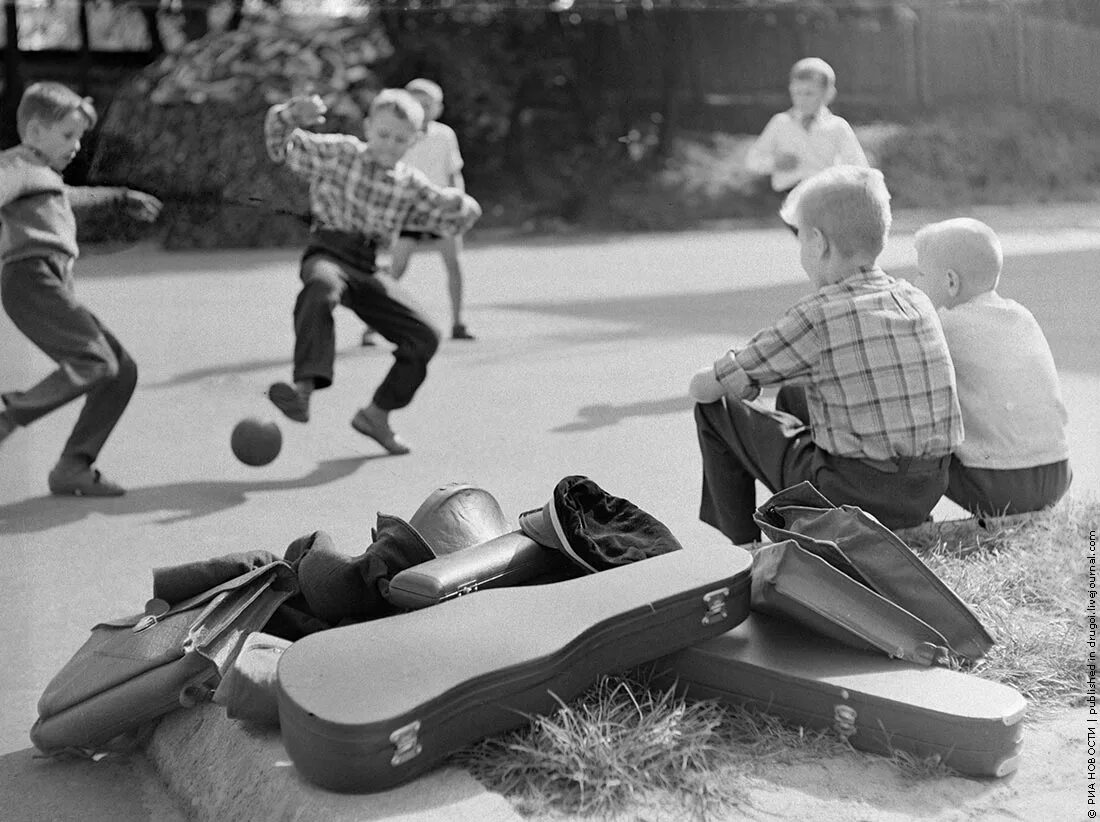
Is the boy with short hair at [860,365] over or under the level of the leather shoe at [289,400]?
over

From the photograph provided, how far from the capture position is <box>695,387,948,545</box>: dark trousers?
4.08 m

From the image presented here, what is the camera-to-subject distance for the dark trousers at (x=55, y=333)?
5.68 m

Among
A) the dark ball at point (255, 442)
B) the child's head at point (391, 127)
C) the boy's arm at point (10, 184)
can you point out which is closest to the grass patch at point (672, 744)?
the dark ball at point (255, 442)

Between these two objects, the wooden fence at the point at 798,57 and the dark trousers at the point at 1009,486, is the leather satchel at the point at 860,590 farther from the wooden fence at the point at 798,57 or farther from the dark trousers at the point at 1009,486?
the wooden fence at the point at 798,57

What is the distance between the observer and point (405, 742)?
8.95ft

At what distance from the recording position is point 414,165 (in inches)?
410

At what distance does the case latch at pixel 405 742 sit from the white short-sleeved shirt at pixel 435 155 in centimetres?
801

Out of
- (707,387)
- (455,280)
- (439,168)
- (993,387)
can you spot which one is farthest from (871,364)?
(439,168)

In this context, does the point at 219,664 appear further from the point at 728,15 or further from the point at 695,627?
the point at 728,15

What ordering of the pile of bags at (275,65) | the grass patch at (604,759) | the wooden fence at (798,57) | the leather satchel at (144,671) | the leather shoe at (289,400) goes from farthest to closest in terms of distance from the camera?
the wooden fence at (798,57), the pile of bags at (275,65), the leather shoe at (289,400), the leather satchel at (144,671), the grass patch at (604,759)

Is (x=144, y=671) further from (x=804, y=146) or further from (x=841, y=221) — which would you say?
(x=804, y=146)

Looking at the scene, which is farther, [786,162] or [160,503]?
[786,162]

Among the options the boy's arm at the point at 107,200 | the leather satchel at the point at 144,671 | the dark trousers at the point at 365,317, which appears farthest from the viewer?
the dark trousers at the point at 365,317

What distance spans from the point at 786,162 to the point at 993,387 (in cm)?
453
